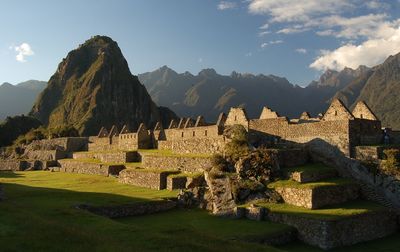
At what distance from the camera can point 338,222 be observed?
65.9 feet

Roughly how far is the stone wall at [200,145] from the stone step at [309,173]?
6556mm

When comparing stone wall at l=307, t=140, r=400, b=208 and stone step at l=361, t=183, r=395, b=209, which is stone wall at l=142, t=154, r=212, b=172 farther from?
stone step at l=361, t=183, r=395, b=209

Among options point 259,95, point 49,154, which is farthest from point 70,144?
point 259,95

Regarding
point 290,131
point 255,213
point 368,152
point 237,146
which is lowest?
point 255,213

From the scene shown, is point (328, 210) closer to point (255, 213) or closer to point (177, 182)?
point (255, 213)

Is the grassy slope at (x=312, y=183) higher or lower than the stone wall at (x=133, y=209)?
higher

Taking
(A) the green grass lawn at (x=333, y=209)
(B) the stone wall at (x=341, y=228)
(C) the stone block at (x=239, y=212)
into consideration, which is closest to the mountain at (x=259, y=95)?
(A) the green grass lawn at (x=333, y=209)

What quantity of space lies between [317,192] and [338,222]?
2680mm

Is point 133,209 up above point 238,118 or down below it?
below

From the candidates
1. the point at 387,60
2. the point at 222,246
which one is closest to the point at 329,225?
the point at 222,246

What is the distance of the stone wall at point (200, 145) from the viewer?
108ft

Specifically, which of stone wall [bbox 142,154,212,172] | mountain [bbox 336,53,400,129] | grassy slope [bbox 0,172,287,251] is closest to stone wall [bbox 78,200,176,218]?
grassy slope [bbox 0,172,287,251]

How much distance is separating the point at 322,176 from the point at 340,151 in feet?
8.29

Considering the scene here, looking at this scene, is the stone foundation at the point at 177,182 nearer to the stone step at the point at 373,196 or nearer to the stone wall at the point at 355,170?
the stone wall at the point at 355,170
